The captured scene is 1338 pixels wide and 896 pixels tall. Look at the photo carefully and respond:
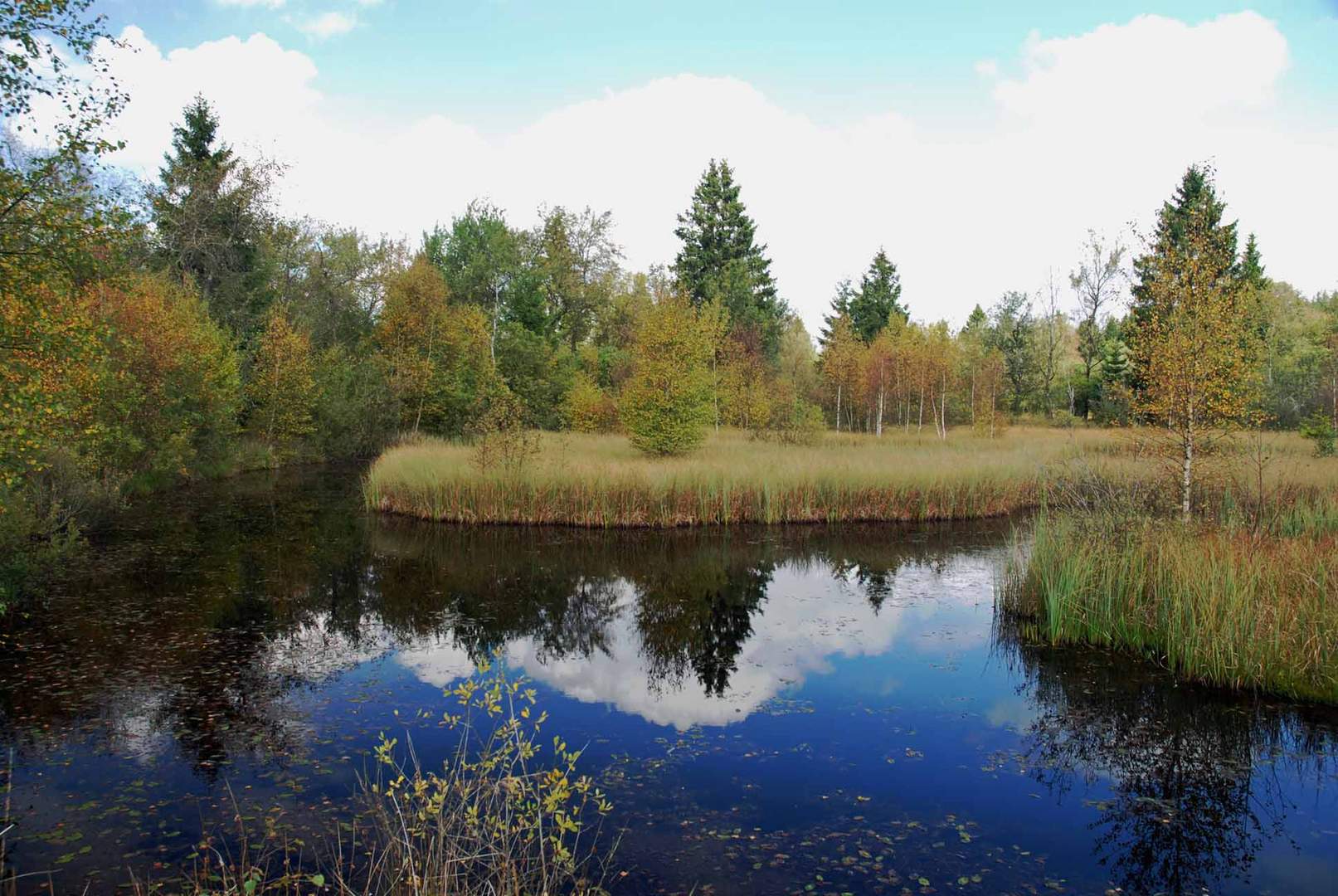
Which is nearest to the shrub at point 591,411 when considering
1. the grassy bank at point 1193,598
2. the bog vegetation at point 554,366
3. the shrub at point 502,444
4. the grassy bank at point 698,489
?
the bog vegetation at point 554,366

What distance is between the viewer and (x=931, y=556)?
13.2 meters

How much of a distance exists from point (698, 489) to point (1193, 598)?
9.43 metres

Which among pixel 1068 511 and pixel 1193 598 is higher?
pixel 1068 511

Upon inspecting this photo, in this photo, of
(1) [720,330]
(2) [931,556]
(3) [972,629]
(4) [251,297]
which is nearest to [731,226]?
(1) [720,330]

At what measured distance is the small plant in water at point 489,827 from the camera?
11.3 ft

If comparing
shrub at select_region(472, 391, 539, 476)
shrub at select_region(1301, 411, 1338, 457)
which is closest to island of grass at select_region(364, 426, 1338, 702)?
shrub at select_region(472, 391, 539, 476)

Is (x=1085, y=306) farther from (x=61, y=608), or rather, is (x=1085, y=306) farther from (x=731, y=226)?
(x=61, y=608)

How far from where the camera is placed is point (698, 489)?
15.8 metres

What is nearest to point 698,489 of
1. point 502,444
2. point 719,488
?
point 719,488

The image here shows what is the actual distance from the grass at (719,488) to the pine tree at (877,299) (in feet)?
96.1

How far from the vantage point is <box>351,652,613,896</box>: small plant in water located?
11.3 ft

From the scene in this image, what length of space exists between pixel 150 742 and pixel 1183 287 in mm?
12546

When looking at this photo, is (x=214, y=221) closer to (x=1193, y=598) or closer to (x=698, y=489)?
(x=698, y=489)

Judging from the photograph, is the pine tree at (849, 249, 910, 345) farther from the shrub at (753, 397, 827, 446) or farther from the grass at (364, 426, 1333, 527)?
the grass at (364, 426, 1333, 527)
